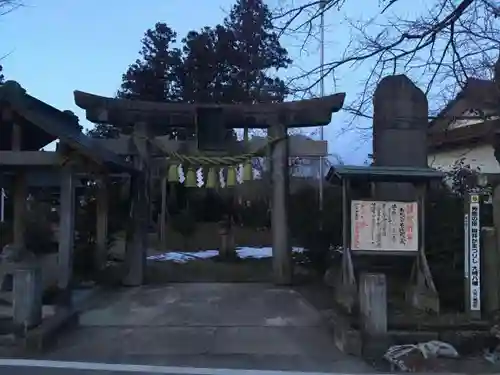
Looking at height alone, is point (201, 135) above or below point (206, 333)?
above

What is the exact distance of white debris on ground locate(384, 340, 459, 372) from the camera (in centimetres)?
725

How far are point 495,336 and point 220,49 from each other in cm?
2349

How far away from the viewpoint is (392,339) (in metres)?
7.79

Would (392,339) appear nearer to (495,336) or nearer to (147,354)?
(495,336)

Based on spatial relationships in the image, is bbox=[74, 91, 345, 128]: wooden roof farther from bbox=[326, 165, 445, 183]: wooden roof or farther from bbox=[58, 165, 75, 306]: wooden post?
bbox=[326, 165, 445, 183]: wooden roof

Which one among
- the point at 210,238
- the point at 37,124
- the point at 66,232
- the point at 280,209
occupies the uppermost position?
the point at 37,124

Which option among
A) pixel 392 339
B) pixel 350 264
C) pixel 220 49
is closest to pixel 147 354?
pixel 392 339

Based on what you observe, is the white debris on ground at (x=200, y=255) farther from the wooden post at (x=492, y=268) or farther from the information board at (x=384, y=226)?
the wooden post at (x=492, y=268)

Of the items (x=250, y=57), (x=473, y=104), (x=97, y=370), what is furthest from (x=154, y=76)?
(x=97, y=370)

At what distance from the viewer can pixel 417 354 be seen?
7.51 metres

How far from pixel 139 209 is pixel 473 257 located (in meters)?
6.86

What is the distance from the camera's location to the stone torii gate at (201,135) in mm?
12578

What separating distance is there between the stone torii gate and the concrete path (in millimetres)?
1144

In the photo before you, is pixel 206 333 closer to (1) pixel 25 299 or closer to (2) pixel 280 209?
(1) pixel 25 299
